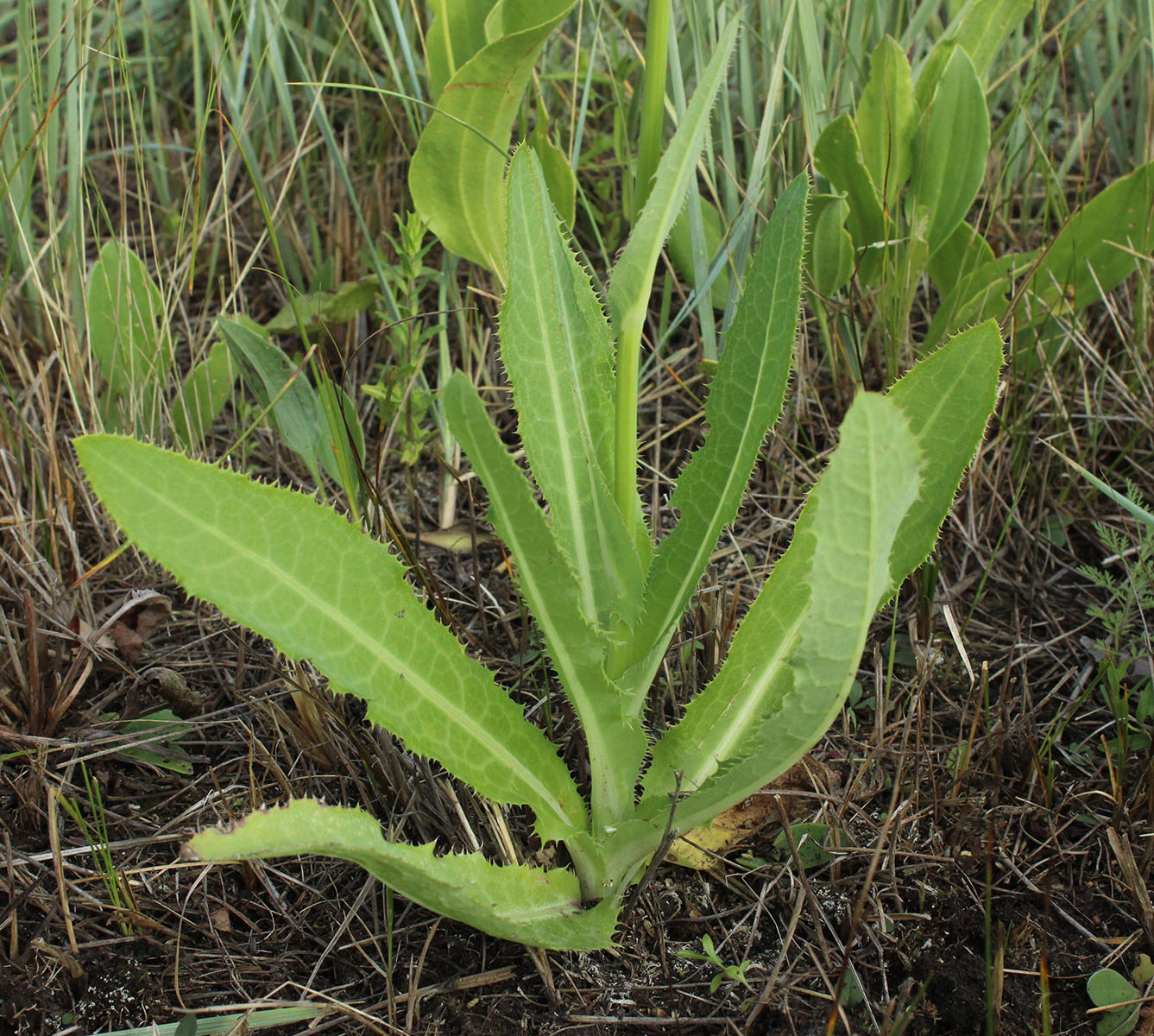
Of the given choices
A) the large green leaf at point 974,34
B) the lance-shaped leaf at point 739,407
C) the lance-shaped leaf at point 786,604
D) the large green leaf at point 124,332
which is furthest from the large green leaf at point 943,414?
the large green leaf at point 124,332

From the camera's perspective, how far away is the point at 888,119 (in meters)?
1.76

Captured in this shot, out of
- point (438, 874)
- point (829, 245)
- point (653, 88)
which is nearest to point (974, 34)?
point (829, 245)

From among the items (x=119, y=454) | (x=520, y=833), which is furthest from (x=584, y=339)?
(x=520, y=833)

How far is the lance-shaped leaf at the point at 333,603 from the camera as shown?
3.41ft

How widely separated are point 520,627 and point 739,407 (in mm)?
608

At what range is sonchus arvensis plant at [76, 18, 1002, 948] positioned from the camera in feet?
3.40

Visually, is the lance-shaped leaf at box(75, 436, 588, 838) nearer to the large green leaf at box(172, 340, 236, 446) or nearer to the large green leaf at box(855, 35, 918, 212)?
the large green leaf at box(172, 340, 236, 446)

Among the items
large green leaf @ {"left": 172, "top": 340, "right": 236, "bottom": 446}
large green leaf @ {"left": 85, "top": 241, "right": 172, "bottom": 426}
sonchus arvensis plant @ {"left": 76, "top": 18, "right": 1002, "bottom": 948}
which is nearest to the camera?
sonchus arvensis plant @ {"left": 76, "top": 18, "right": 1002, "bottom": 948}

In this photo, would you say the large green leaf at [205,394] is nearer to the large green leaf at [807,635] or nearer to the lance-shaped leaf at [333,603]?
the lance-shaped leaf at [333,603]

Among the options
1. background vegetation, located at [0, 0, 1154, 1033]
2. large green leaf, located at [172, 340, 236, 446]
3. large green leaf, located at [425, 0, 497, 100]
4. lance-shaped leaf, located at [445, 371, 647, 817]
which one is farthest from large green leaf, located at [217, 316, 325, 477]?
lance-shaped leaf, located at [445, 371, 647, 817]

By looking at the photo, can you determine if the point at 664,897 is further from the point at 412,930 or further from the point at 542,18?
the point at 542,18

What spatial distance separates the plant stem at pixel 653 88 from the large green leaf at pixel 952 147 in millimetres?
822

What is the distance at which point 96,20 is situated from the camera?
2729 millimetres

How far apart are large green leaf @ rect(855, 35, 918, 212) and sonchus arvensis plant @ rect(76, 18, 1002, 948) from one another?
2.40 feet
